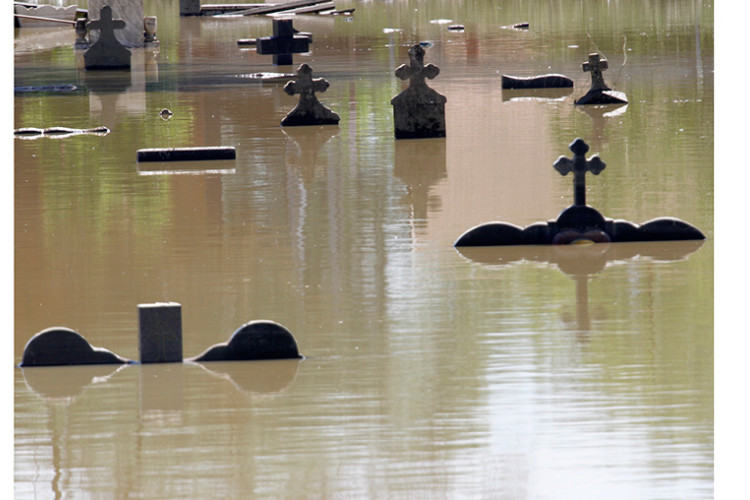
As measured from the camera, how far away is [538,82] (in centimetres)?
2697

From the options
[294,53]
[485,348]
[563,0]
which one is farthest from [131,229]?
[563,0]

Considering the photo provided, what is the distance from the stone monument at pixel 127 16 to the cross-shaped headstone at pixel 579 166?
23.8 meters

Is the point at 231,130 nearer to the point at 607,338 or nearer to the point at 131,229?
the point at 131,229

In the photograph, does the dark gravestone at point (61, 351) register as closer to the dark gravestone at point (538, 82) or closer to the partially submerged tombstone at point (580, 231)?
the partially submerged tombstone at point (580, 231)

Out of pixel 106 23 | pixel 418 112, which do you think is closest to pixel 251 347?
pixel 418 112

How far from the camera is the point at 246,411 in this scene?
791cm

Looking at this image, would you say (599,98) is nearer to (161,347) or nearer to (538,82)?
(538,82)

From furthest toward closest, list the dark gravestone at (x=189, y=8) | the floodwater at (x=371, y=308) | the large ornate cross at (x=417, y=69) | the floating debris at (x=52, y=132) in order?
the dark gravestone at (x=189, y=8) → the floating debris at (x=52, y=132) → the large ornate cross at (x=417, y=69) → the floodwater at (x=371, y=308)

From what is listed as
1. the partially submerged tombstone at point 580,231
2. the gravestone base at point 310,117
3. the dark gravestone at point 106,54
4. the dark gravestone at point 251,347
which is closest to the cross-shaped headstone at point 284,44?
the dark gravestone at point 106,54

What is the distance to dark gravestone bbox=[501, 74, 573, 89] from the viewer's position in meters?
26.9

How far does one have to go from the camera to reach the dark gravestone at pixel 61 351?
880cm

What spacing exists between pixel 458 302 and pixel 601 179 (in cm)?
592

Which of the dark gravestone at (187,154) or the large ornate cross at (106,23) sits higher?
the large ornate cross at (106,23)

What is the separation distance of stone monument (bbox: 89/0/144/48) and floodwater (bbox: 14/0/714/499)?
12.0m
